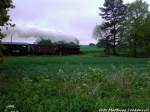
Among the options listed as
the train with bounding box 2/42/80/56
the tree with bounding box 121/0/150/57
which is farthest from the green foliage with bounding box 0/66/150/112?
the tree with bounding box 121/0/150/57

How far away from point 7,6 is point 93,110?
56.7 feet

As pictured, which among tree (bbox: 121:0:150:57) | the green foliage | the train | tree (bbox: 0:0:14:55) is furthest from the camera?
the train

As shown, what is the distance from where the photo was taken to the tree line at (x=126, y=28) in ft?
232

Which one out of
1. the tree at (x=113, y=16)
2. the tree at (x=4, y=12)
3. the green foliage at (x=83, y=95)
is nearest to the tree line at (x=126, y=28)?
the tree at (x=113, y=16)

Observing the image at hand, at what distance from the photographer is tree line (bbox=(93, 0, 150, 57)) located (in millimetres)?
70750

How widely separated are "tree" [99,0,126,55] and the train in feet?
30.8

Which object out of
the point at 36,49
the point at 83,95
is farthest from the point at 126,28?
the point at 83,95

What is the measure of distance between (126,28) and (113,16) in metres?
9.23

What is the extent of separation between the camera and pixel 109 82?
12.0 meters

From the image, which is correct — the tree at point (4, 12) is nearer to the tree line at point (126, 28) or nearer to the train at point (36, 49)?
the train at point (36, 49)

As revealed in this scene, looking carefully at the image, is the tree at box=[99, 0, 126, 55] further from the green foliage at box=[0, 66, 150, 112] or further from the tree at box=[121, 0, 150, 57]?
the green foliage at box=[0, 66, 150, 112]

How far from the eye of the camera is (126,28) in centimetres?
7362

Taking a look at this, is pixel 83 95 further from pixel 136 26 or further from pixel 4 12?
pixel 136 26

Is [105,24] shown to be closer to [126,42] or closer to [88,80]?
[126,42]
